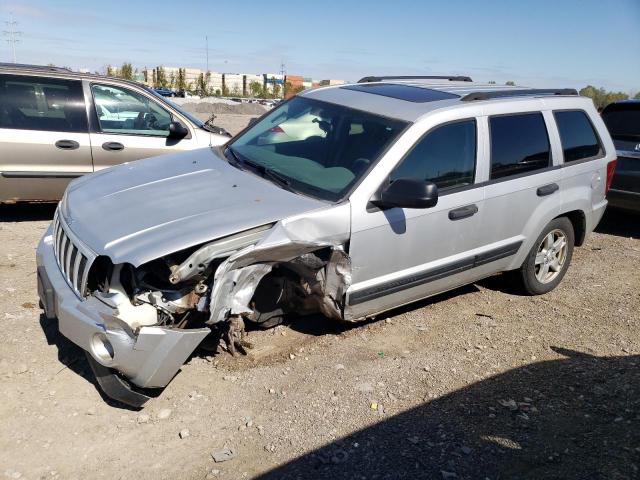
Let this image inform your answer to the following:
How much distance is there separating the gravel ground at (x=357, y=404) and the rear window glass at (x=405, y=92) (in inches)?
68.0

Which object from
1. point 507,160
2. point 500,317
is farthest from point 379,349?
point 507,160

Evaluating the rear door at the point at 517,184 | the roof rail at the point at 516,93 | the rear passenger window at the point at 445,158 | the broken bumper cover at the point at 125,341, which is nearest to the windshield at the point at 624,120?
the roof rail at the point at 516,93

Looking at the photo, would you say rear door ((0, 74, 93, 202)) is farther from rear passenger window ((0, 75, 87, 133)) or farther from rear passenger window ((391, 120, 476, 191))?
rear passenger window ((391, 120, 476, 191))

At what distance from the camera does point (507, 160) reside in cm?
446

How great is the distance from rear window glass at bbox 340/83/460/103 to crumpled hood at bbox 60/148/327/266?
4.27 feet

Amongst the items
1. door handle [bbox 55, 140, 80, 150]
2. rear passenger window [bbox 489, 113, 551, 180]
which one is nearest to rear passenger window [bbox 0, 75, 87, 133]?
door handle [bbox 55, 140, 80, 150]

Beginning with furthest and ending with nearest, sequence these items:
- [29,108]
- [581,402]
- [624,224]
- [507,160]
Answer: [624,224] < [29,108] < [507,160] < [581,402]

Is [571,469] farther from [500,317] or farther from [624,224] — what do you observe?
[624,224]

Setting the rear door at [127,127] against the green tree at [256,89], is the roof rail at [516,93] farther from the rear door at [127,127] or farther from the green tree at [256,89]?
the green tree at [256,89]

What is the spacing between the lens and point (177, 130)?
633 centimetres

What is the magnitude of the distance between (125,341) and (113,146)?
3880 mm

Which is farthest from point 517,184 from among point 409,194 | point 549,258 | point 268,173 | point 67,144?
point 67,144

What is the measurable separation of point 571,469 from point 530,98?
3062 millimetres

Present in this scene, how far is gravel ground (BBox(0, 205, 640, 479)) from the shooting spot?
290cm
